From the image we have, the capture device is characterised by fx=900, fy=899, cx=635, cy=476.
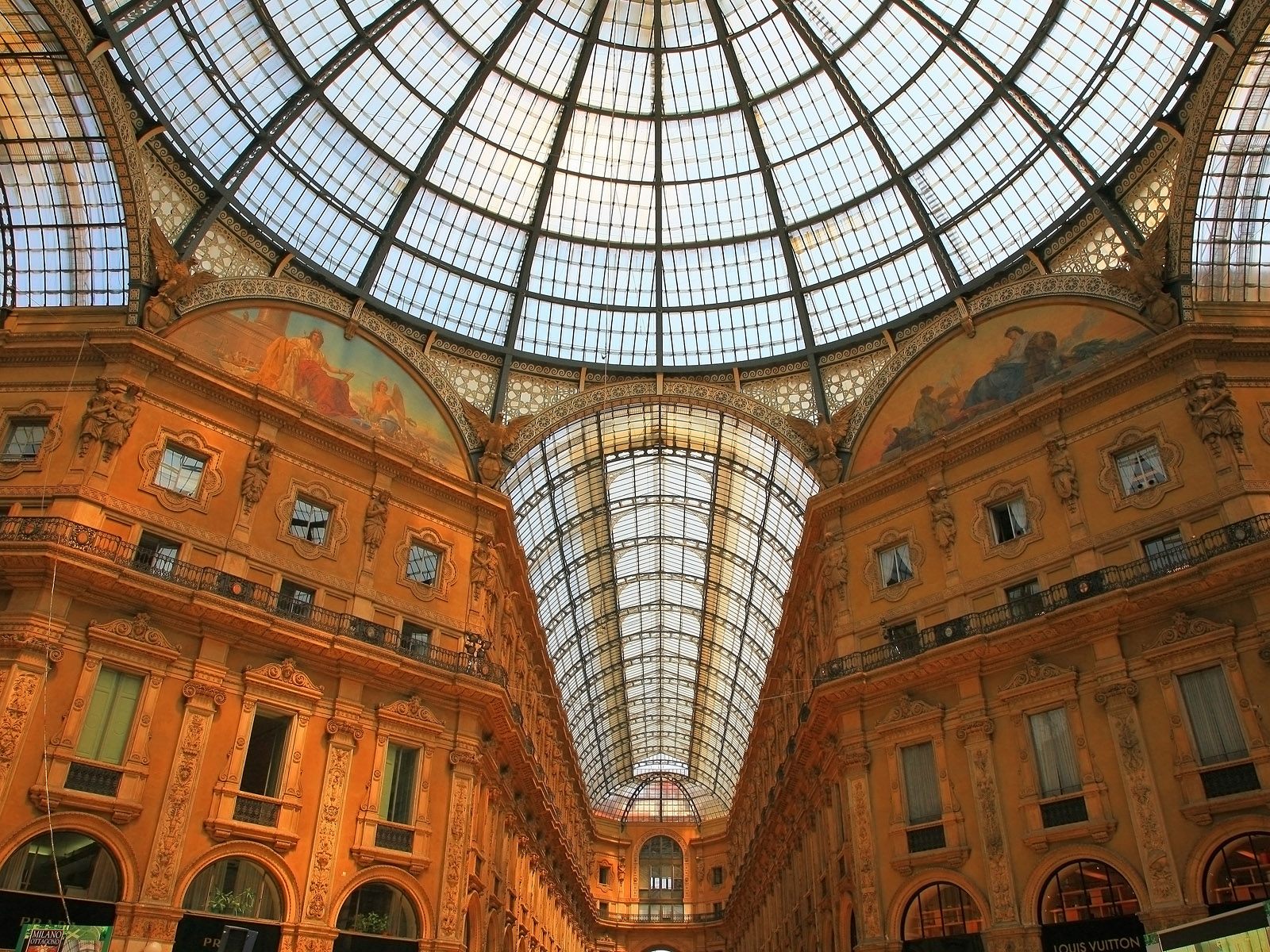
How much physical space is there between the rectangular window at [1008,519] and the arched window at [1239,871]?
9.92 m

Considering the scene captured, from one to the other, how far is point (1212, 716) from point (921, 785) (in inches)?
317

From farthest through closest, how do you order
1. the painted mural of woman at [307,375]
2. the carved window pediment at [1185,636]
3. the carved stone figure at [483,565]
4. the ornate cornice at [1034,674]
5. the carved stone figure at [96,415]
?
the carved stone figure at [483,565]
the painted mural of woman at [307,375]
the carved stone figure at [96,415]
the ornate cornice at [1034,674]
the carved window pediment at [1185,636]

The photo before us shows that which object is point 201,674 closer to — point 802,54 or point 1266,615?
point 1266,615

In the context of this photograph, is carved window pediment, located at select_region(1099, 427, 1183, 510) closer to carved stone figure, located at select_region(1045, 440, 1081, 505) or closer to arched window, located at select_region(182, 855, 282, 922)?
carved stone figure, located at select_region(1045, 440, 1081, 505)

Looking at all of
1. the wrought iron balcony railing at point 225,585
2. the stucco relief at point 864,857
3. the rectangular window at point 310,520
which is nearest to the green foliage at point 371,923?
the wrought iron balcony railing at point 225,585

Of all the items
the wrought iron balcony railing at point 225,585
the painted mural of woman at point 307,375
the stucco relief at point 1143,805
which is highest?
the painted mural of woman at point 307,375

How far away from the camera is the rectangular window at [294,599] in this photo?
88.7ft

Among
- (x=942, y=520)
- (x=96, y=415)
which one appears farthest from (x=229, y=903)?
(x=942, y=520)

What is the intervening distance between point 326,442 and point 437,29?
16.1 meters

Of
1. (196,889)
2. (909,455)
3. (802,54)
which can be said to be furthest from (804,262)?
(196,889)

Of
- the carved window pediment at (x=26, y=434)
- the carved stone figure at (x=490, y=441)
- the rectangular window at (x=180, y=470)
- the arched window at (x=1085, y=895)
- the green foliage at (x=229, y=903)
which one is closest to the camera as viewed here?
the arched window at (x=1085, y=895)

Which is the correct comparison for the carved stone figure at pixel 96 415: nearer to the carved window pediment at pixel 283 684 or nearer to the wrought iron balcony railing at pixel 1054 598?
the carved window pediment at pixel 283 684

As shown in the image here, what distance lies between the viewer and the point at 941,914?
25.2m

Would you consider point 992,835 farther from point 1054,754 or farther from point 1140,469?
point 1140,469
